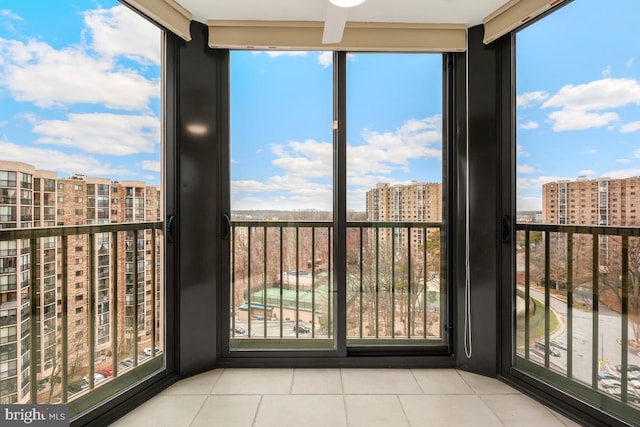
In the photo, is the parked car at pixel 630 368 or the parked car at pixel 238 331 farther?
the parked car at pixel 238 331

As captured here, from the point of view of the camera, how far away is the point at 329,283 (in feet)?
8.60

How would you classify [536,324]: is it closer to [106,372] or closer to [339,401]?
[339,401]

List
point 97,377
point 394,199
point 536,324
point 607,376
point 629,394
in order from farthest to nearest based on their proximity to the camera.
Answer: point 394,199, point 536,324, point 97,377, point 607,376, point 629,394

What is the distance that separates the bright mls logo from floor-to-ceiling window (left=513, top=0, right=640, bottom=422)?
2635mm

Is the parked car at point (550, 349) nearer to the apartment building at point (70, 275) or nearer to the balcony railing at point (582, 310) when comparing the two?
the balcony railing at point (582, 310)

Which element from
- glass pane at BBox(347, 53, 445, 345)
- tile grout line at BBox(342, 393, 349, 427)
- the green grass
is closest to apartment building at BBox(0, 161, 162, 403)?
tile grout line at BBox(342, 393, 349, 427)

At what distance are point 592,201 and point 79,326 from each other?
112 inches

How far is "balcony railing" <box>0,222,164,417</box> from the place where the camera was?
1.56 meters

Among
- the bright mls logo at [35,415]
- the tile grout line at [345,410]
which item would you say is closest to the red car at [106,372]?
the bright mls logo at [35,415]

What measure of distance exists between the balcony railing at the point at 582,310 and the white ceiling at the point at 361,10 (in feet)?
4.67

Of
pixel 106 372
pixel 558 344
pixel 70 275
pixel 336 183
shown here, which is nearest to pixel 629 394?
pixel 558 344

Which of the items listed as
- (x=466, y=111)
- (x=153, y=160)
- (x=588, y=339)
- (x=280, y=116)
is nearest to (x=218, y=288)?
(x=153, y=160)

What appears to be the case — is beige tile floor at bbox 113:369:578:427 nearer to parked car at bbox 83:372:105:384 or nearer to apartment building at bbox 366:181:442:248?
parked car at bbox 83:372:105:384

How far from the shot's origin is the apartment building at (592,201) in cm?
171
